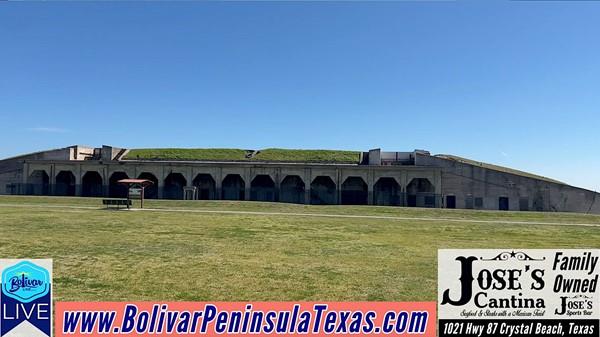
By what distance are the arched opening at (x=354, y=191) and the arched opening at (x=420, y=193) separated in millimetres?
5783

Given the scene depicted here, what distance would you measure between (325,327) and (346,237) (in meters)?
12.8

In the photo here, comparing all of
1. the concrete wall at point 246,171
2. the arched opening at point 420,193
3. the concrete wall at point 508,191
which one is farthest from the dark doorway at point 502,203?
the arched opening at point 420,193

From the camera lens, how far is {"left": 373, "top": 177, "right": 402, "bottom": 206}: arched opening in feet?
174

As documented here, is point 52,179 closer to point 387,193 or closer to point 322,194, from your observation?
point 322,194

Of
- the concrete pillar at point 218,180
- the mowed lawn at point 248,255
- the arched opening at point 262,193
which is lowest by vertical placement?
the mowed lawn at point 248,255

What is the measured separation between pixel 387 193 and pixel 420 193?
422cm

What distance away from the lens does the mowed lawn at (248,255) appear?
30.9 ft

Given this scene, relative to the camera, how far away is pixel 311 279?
10.6m

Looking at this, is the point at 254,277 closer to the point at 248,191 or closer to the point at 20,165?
the point at 248,191

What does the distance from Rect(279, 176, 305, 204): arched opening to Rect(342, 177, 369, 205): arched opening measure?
579 cm

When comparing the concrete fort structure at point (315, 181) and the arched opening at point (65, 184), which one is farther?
the arched opening at point (65, 184)

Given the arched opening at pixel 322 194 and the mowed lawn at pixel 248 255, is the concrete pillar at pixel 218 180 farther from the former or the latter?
the mowed lawn at pixel 248 255

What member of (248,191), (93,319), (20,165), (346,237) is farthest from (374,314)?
(20,165)

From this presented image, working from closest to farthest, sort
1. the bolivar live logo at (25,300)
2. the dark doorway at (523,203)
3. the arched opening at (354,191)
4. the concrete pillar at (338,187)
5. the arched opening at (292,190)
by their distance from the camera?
1. the bolivar live logo at (25,300)
2. the dark doorway at (523,203)
3. the concrete pillar at (338,187)
4. the arched opening at (354,191)
5. the arched opening at (292,190)
